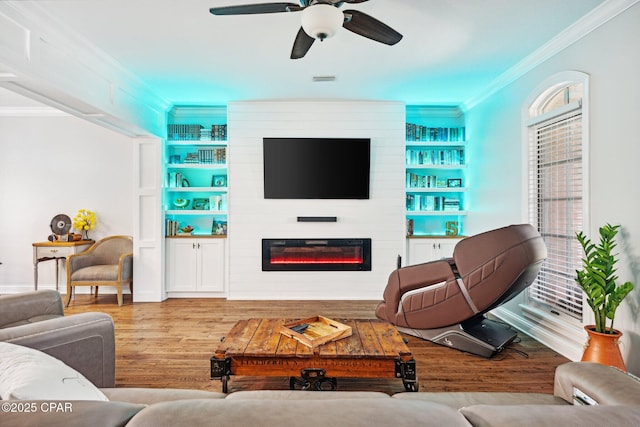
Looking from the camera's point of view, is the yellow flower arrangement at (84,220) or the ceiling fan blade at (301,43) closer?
the ceiling fan blade at (301,43)

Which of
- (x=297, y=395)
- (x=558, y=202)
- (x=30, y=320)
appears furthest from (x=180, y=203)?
(x=558, y=202)

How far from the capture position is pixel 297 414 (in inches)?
31.6

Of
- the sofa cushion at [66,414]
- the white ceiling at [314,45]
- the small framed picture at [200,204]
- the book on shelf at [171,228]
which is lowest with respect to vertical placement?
the sofa cushion at [66,414]

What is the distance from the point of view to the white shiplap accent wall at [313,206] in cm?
494

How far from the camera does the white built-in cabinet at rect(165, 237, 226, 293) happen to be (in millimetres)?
4965

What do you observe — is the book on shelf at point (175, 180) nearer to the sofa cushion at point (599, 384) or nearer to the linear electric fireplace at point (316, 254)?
the linear electric fireplace at point (316, 254)

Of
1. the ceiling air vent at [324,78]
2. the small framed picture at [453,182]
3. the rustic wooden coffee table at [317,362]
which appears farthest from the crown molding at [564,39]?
the rustic wooden coffee table at [317,362]

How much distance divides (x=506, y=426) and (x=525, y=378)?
2216mm

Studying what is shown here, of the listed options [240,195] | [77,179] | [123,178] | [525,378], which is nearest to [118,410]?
[525,378]

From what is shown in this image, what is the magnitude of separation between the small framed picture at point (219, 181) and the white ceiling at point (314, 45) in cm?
119

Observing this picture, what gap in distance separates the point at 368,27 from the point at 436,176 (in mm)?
3487

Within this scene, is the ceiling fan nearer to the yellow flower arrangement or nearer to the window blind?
the window blind

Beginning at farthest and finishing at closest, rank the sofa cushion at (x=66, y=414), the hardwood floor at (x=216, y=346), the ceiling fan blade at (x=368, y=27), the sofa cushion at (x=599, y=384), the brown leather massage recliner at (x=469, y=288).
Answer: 1. the brown leather massage recliner at (x=469, y=288)
2. the hardwood floor at (x=216, y=346)
3. the ceiling fan blade at (x=368, y=27)
4. the sofa cushion at (x=599, y=384)
5. the sofa cushion at (x=66, y=414)

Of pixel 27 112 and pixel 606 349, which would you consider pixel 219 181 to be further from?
pixel 606 349
